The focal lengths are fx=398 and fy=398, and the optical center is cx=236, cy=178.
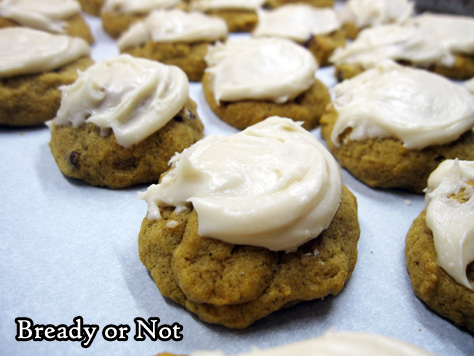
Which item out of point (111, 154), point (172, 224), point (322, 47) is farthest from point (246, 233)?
point (322, 47)

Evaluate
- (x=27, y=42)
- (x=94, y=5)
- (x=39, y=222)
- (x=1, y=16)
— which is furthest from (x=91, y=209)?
(x=94, y=5)

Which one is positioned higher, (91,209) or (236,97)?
(236,97)

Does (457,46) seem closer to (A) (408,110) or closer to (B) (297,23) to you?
(B) (297,23)

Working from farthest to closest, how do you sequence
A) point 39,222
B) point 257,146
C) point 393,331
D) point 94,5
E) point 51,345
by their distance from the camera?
point 94,5, point 39,222, point 257,146, point 393,331, point 51,345

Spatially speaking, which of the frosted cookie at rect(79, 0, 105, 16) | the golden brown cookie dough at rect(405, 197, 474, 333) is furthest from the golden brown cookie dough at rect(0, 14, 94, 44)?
the golden brown cookie dough at rect(405, 197, 474, 333)

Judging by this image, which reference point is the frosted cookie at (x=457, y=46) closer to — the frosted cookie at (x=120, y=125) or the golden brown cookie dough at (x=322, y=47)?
the golden brown cookie dough at (x=322, y=47)

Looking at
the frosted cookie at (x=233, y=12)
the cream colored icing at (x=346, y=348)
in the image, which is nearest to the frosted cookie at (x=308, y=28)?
the frosted cookie at (x=233, y=12)

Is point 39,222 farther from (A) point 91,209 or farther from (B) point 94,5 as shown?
(B) point 94,5

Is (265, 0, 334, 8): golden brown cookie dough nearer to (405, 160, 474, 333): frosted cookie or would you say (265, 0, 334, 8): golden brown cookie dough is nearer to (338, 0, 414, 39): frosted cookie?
(338, 0, 414, 39): frosted cookie
